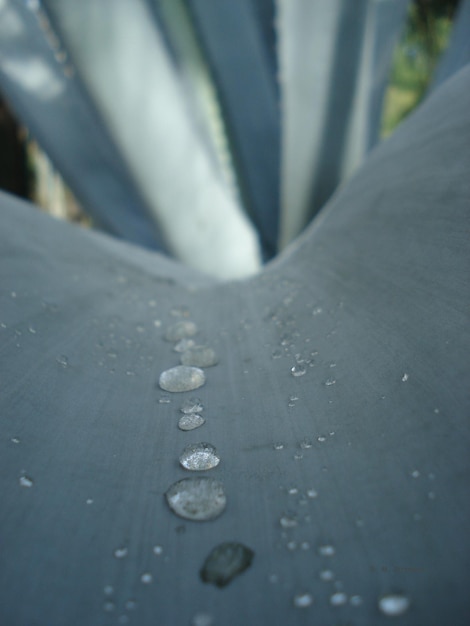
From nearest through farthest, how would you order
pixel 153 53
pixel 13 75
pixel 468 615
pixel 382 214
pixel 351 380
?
pixel 468 615
pixel 351 380
pixel 382 214
pixel 153 53
pixel 13 75

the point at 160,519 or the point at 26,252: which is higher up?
the point at 26,252

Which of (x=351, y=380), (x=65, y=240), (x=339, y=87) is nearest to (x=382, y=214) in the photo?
(x=351, y=380)

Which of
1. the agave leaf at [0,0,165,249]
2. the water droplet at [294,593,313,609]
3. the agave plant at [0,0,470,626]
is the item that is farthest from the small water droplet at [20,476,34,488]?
the agave leaf at [0,0,165,249]

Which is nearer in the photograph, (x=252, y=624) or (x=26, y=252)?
(x=252, y=624)

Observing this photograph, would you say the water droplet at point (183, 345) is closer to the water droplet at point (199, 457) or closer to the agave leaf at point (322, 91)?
the water droplet at point (199, 457)

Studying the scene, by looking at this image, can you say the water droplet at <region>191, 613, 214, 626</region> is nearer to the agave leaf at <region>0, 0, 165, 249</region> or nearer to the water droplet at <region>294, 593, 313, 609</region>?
the water droplet at <region>294, 593, 313, 609</region>

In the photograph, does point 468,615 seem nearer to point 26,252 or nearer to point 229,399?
point 229,399

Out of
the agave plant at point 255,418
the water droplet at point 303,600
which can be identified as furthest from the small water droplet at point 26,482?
the water droplet at point 303,600
